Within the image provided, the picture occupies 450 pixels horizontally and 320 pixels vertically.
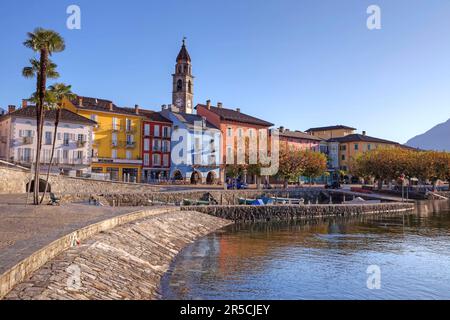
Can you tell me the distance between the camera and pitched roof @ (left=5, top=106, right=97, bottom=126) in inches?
2321

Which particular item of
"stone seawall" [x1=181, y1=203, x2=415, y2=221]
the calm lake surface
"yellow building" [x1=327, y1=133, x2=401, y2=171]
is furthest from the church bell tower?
the calm lake surface

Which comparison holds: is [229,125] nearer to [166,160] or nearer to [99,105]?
[166,160]

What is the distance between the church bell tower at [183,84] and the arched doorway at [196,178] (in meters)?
18.6

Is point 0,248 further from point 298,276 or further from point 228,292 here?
point 298,276

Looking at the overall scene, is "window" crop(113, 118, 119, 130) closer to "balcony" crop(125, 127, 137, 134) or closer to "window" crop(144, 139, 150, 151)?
"balcony" crop(125, 127, 137, 134)

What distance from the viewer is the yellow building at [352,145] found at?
11274cm

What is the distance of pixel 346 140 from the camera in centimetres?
11481

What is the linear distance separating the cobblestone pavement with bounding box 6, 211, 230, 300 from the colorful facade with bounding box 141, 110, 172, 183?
167ft

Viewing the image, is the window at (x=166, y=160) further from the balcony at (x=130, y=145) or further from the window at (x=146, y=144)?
the balcony at (x=130, y=145)

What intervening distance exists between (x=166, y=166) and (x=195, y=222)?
47545 mm

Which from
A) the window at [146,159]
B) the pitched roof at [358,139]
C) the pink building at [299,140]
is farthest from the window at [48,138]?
the pitched roof at [358,139]

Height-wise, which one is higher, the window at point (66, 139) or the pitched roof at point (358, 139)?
the pitched roof at point (358, 139)

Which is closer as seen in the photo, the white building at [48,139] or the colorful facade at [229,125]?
the white building at [48,139]

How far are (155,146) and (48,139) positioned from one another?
20.8 meters
